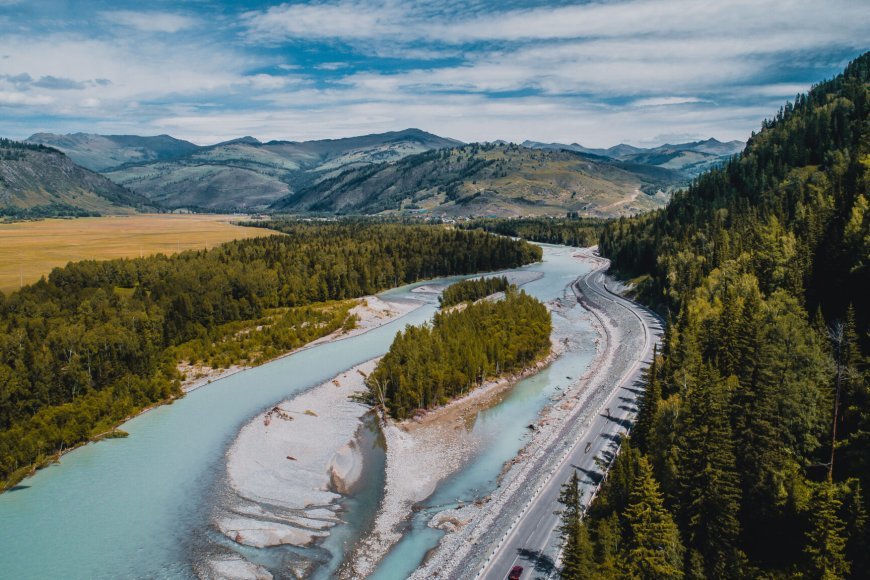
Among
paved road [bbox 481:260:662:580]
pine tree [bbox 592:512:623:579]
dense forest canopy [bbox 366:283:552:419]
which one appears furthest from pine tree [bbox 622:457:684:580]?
dense forest canopy [bbox 366:283:552:419]

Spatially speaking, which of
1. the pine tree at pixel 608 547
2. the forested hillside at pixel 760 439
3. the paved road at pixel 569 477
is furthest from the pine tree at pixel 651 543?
the paved road at pixel 569 477

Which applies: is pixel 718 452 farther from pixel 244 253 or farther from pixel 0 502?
pixel 244 253

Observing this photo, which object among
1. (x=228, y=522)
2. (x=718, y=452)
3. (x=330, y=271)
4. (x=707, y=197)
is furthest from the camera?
(x=707, y=197)

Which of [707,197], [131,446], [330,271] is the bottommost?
[131,446]

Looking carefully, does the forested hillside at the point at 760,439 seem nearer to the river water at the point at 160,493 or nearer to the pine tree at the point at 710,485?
the pine tree at the point at 710,485

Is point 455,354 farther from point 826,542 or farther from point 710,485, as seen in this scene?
point 826,542

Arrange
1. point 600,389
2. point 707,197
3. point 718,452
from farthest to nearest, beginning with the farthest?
1. point 707,197
2. point 600,389
3. point 718,452

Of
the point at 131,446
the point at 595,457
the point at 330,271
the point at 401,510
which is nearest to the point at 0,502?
the point at 131,446

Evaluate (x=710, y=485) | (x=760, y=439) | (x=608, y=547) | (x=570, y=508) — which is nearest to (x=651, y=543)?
(x=608, y=547)
